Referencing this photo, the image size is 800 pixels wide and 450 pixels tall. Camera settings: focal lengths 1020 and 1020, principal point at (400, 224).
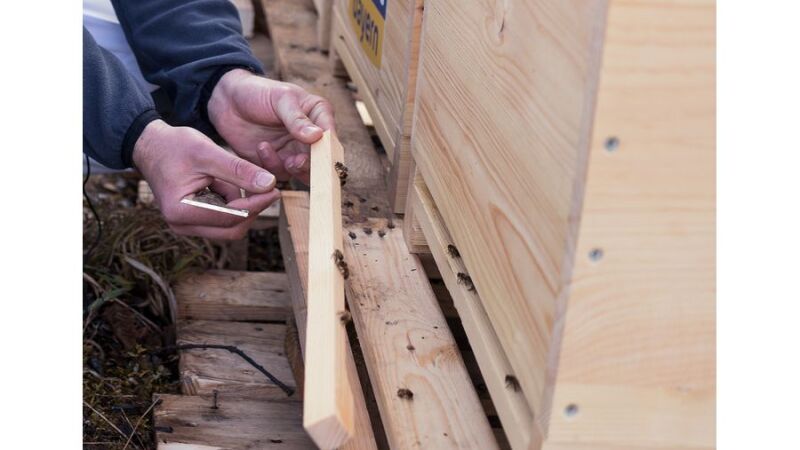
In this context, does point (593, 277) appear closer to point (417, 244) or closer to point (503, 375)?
point (503, 375)

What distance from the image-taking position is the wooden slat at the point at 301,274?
1585 millimetres

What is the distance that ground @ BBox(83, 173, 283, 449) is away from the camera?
2.12 m

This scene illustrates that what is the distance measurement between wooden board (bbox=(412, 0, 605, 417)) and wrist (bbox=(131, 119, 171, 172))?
71 cm

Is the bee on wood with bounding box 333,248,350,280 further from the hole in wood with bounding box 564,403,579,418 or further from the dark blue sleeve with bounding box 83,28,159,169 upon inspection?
the dark blue sleeve with bounding box 83,28,159,169

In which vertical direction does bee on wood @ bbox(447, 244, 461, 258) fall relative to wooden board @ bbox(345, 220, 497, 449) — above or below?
above

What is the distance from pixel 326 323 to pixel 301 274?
63 cm

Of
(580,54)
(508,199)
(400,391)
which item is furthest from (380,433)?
(580,54)

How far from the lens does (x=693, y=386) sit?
1185 mm

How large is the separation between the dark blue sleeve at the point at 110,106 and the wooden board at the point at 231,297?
0.35m

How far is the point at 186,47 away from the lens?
2498 millimetres

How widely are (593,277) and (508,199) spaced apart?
10.4 inches

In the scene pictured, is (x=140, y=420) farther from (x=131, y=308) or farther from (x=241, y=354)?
(x=131, y=308)

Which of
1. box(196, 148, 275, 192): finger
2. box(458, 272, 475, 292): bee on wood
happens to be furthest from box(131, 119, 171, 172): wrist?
box(458, 272, 475, 292): bee on wood

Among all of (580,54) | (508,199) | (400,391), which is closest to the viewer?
(580,54)
